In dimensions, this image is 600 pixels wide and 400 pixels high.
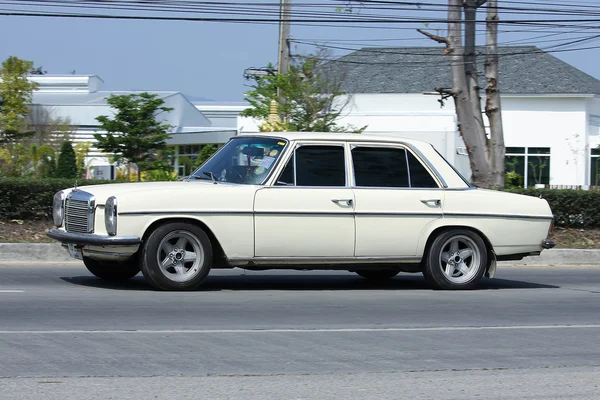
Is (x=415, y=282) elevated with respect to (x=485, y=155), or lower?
lower

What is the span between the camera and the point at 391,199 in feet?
35.4

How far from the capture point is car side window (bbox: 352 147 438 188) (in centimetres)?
1088

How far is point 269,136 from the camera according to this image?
428 inches

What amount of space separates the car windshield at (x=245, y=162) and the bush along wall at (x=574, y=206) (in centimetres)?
918

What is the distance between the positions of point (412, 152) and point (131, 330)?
4.58 meters

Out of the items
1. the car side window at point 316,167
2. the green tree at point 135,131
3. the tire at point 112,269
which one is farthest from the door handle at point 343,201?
the green tree at point 135,131

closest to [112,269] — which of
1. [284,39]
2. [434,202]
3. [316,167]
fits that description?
[316,167]

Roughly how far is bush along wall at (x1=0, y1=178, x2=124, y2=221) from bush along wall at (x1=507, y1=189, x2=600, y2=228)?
30.0 ft

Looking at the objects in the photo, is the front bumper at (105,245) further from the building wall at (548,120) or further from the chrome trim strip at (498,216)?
the building wall at (548,120)

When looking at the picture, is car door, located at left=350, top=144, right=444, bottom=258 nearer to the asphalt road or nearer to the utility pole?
the asphalt road

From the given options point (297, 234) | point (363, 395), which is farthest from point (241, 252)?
point (363, 395)

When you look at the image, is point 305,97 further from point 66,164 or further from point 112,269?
point 66,164

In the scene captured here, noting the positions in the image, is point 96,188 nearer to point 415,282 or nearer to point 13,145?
point 415,282

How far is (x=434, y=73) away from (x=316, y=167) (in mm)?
35580
